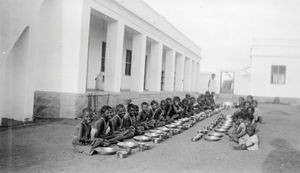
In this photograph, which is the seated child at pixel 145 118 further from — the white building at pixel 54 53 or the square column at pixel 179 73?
the square column at pixel 179 73

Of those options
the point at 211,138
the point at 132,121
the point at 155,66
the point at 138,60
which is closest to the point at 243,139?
the point at 211,138

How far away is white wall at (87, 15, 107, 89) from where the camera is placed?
13.0 m

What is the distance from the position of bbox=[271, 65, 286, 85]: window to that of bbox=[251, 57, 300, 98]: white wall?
0.23 meters

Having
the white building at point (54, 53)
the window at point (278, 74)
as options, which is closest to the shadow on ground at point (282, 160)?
the white building at point (54, 53)

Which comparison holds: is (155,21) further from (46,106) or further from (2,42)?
(2,42)

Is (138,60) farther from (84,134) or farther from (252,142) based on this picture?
(252,142)

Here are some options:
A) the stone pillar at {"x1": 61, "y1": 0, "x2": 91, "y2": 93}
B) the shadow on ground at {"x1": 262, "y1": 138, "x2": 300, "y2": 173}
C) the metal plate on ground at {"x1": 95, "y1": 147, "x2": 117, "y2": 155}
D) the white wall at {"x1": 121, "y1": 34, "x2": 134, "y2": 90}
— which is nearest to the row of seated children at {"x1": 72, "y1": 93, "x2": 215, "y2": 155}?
the metal plate on ground at {"x1": 95, "y1": 147, "x2": 117, "y2": 155}

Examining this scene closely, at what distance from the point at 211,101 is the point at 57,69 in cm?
906

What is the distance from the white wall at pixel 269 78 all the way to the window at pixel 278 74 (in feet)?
0.76

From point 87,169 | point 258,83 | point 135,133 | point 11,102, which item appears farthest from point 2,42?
point 258,83

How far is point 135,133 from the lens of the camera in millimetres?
7270

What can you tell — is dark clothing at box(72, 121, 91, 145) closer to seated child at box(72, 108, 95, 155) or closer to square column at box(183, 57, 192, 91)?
seated child at box(72, 108, 95, 155)

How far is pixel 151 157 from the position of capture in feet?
17.5

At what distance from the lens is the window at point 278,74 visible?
2238 cm
